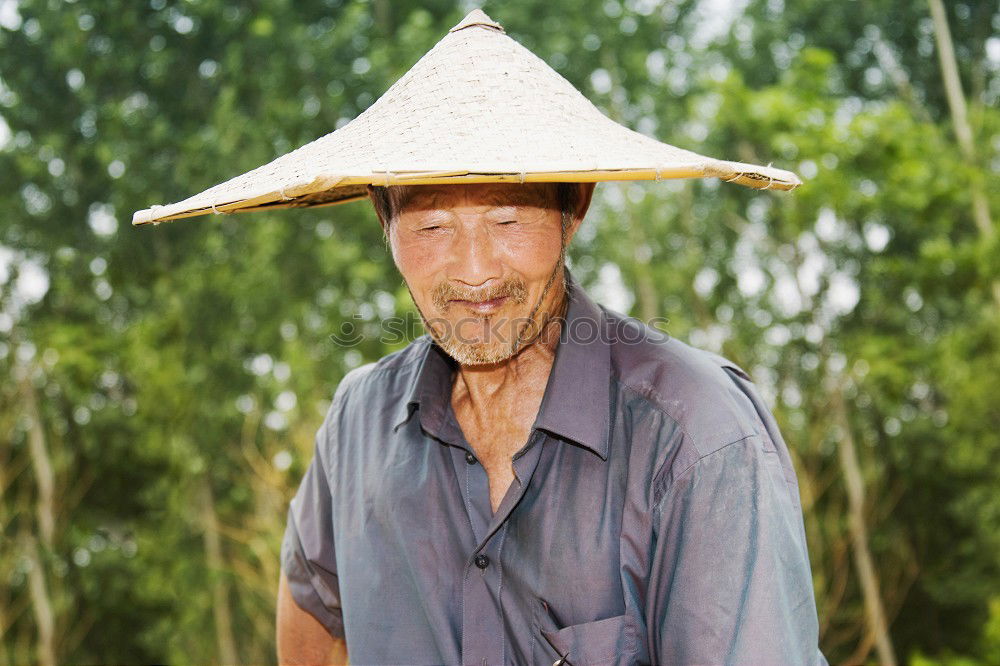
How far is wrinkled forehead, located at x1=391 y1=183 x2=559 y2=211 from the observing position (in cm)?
119

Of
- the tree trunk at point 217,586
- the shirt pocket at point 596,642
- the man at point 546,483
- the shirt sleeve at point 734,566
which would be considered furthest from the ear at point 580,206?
the tree trunk at point 217,586

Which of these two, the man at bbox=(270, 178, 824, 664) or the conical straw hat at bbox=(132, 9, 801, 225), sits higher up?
the conical straw hat at bbox=(132, 9, 801, 225)

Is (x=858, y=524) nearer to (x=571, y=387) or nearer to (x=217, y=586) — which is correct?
(x=217, y=586)

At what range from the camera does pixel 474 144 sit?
106cm

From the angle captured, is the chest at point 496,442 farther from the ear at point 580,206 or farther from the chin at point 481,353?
the ear at point 580,206

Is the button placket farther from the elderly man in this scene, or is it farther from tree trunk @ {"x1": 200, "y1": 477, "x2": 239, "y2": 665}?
tree trunk @ {"x1": 200, "y1": 477, "x2": 239, "y2": 665}

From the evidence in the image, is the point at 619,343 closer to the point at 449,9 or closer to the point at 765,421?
the point at 765,421

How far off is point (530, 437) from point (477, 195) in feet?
1.04

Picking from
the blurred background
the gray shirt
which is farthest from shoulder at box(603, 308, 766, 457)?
the blurred background

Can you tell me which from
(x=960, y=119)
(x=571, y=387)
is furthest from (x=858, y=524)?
(x=571, y=387)

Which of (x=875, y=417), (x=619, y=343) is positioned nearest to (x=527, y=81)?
(x=619, y=343)

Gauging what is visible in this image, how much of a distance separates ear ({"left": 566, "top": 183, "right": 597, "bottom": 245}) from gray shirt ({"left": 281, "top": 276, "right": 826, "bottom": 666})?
85mm

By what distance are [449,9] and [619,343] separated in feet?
32.4

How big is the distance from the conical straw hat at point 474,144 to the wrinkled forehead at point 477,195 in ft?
0.31
